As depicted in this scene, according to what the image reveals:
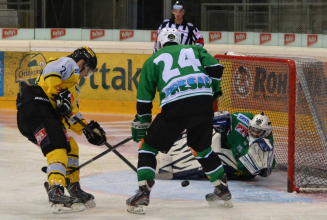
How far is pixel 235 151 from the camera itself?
16.1 feet

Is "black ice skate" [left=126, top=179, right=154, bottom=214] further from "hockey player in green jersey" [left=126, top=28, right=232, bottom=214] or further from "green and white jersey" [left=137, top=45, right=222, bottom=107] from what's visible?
"green and white jersey" [left=137, top=45, right=222, bottom=107]

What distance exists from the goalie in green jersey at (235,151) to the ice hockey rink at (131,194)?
0.34 ft

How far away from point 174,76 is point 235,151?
140cm

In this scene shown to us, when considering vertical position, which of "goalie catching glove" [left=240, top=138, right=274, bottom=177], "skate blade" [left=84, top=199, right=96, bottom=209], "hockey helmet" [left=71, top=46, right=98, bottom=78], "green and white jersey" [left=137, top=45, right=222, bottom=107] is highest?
"hockey helmet" [left=71, top=46, right=98, bottom=78]

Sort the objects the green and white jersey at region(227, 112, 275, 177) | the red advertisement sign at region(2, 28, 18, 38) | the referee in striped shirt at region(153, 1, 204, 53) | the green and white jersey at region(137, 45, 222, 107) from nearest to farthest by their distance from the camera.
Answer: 1. the green and white jersey at region(137, 45, 222, 107)
2. the green and white jersey at region(227, 112, 275, 177)
3. the referee in striped shirt at region(153, 1, 204, 53)
4. the red advertisement sign at region(2, 28, 18, 38)

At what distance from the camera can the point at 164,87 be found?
148 inches

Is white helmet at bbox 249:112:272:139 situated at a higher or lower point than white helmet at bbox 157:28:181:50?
lower

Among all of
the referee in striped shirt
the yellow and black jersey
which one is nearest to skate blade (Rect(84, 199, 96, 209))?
the yellow and black jersey

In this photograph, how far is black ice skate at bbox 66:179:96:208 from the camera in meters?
4.01

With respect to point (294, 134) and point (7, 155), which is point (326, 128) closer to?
point (294, 134)

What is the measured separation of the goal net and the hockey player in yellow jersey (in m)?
1.54

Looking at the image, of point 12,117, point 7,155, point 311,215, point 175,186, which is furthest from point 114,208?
point 12,117

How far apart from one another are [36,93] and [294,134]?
1.91m

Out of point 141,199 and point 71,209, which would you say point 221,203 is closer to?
point 141,199
